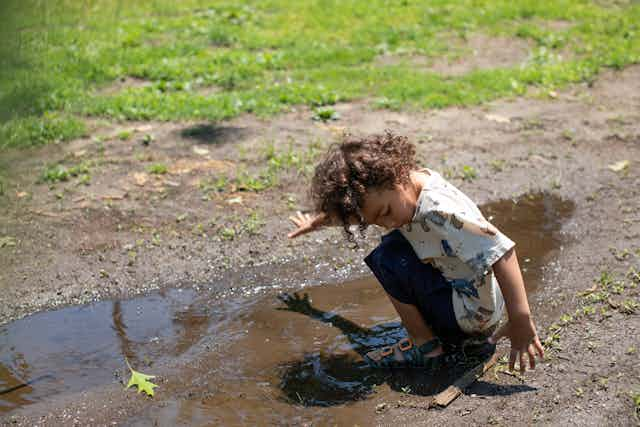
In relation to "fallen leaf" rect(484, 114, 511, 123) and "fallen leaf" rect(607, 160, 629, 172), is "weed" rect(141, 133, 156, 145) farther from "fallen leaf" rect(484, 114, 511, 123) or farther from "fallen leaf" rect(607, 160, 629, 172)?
"fallen leaf" rect(607, 160, 629, 172)

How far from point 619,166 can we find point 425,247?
2.82 meters

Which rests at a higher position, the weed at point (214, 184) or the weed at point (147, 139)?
the weed at point (147, 139)

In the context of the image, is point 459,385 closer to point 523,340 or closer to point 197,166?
point 523,340

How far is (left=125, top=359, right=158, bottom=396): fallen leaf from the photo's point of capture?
350 cm

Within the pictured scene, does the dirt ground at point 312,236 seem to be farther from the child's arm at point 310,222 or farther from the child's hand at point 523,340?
the child's arm at point 310,222

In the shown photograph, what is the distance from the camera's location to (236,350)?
3.82m

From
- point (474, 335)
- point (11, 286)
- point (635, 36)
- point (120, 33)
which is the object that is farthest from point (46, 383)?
point (635, 36)

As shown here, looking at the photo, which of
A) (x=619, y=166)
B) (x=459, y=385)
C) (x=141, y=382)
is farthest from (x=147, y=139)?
(x=459, y=385)

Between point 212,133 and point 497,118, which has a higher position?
point 497,118

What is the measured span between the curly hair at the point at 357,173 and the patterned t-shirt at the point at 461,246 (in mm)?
162

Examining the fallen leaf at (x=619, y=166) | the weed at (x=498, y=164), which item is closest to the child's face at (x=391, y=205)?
the weed at (x=498, y=164)

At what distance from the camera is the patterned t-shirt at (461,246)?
306cm

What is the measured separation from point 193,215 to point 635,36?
16.9 feet

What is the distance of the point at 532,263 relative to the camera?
174 inches
